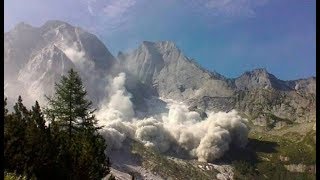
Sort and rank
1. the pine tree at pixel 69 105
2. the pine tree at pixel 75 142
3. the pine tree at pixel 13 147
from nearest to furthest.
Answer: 1. the pine tree at pixel 13 147
2. the pine tree at pixel 75 142
3. the pine tree at pixel 69 105

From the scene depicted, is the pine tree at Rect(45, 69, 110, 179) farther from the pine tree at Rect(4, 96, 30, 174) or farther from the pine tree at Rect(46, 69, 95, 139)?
the pine tree at Rect(4, 96, 30, 174)

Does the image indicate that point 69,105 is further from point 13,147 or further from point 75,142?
point 13,147

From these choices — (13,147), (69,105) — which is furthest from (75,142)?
(13,147)

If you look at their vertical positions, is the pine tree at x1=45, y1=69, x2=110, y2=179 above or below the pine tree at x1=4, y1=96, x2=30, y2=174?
above

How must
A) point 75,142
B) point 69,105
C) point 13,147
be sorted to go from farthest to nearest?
1. point 69,105
2. point 75,142
3. point 13,147

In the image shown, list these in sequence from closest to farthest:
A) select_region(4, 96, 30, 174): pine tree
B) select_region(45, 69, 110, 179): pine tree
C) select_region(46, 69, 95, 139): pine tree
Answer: select_region(4, 96, 30, 174): pine tree < select_region(45, 69, 110, 179): pine tree < select_region(46, 69, 95, 139): pine tree

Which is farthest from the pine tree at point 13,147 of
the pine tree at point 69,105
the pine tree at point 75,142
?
the pine tree at point 69,105

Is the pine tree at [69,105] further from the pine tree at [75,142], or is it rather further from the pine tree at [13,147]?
the pine tree at [13,147]

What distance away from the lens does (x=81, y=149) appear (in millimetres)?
52844

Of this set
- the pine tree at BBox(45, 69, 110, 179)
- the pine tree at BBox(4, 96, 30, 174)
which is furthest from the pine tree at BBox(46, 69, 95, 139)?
Result: the pine tree at BBox(4, 96, 30, 174)

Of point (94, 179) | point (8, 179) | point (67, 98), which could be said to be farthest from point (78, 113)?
point (8, 179)

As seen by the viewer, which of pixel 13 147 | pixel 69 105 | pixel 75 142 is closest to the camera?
pixel 13 147

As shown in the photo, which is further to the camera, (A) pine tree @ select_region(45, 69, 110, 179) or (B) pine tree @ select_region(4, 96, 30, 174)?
(A) pine tree @ select_region(45, 69, 110, 179)

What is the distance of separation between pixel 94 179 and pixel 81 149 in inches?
151
